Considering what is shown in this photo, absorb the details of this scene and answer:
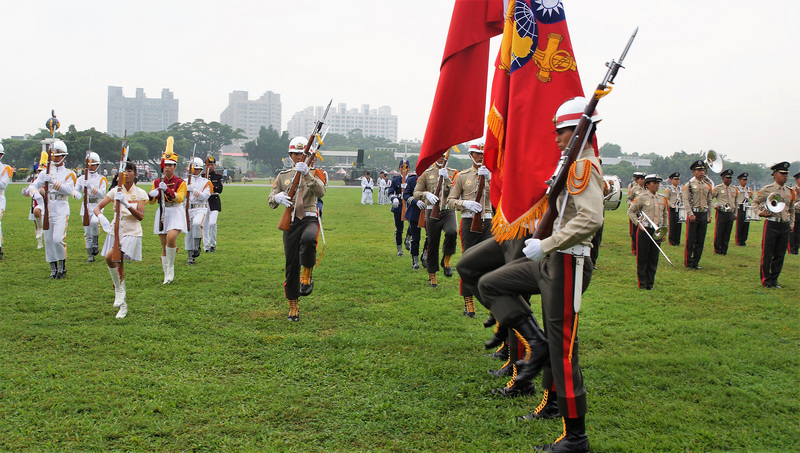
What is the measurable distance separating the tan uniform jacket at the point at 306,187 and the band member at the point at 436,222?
240cm

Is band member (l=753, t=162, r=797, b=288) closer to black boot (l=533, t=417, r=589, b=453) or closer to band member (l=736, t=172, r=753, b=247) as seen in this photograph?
band member (l=736, t=172, r=753, b=247)

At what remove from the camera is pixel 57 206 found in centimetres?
1059

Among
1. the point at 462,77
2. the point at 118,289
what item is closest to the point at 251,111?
the point at 118,289

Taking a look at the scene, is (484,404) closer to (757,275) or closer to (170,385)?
(170,385)

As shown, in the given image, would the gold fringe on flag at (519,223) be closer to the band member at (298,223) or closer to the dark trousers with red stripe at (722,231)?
the band member at (298,223)

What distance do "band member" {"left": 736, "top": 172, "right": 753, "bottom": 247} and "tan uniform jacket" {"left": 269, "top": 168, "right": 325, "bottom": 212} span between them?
14.6 m

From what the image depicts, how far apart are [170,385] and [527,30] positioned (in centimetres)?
465

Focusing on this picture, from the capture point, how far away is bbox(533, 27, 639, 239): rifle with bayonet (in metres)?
3.88

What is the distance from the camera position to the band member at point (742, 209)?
1714 cm

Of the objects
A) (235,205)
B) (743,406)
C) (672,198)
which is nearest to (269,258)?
(743,406)

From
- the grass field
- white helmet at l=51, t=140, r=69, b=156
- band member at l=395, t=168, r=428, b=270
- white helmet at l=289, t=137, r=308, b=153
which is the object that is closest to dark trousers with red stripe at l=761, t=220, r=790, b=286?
the grass field

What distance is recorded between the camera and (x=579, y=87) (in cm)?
489

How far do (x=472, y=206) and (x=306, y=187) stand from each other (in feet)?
7.72

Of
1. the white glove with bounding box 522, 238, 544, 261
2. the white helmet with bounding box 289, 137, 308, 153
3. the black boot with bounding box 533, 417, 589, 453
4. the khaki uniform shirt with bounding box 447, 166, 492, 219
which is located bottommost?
the black boot with bounding box 533, 417, 589, 453
